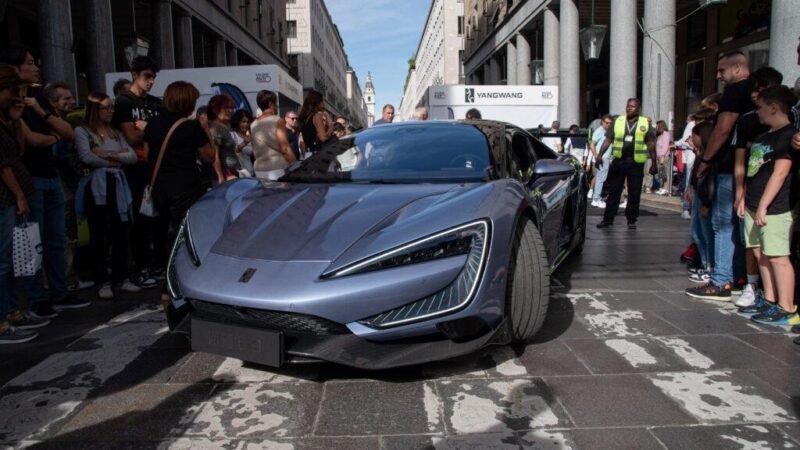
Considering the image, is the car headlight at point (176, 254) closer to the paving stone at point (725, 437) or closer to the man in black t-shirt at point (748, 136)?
the paving stone at point (725, 437)

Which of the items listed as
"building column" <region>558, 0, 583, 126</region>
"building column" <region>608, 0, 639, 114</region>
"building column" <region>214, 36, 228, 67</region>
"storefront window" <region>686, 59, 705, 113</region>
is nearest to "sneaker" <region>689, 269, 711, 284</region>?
"building column" <region>608, 0, 639, 114</region>

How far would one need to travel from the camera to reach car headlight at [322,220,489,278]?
98.3 inches

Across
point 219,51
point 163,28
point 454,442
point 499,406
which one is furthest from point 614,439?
point 219,51

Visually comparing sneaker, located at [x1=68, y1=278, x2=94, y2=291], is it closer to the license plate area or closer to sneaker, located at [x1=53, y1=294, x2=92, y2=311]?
sneaker, located at [x1=53, y1=294, x2=92, y2=311]

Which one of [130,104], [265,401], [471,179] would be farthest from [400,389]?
[130,104]

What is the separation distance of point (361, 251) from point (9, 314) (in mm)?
2875

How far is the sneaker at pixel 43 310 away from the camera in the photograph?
166 inches

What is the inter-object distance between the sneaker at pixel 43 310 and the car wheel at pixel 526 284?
3.30 metres

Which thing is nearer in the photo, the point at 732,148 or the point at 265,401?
the point at 265,401

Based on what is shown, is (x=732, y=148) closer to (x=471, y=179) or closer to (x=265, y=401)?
(x=471, y=179)

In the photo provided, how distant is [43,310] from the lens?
4.24m

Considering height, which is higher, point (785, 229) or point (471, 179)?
point (471, 179)

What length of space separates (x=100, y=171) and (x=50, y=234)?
0.77 meters

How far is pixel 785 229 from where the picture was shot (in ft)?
12.2
